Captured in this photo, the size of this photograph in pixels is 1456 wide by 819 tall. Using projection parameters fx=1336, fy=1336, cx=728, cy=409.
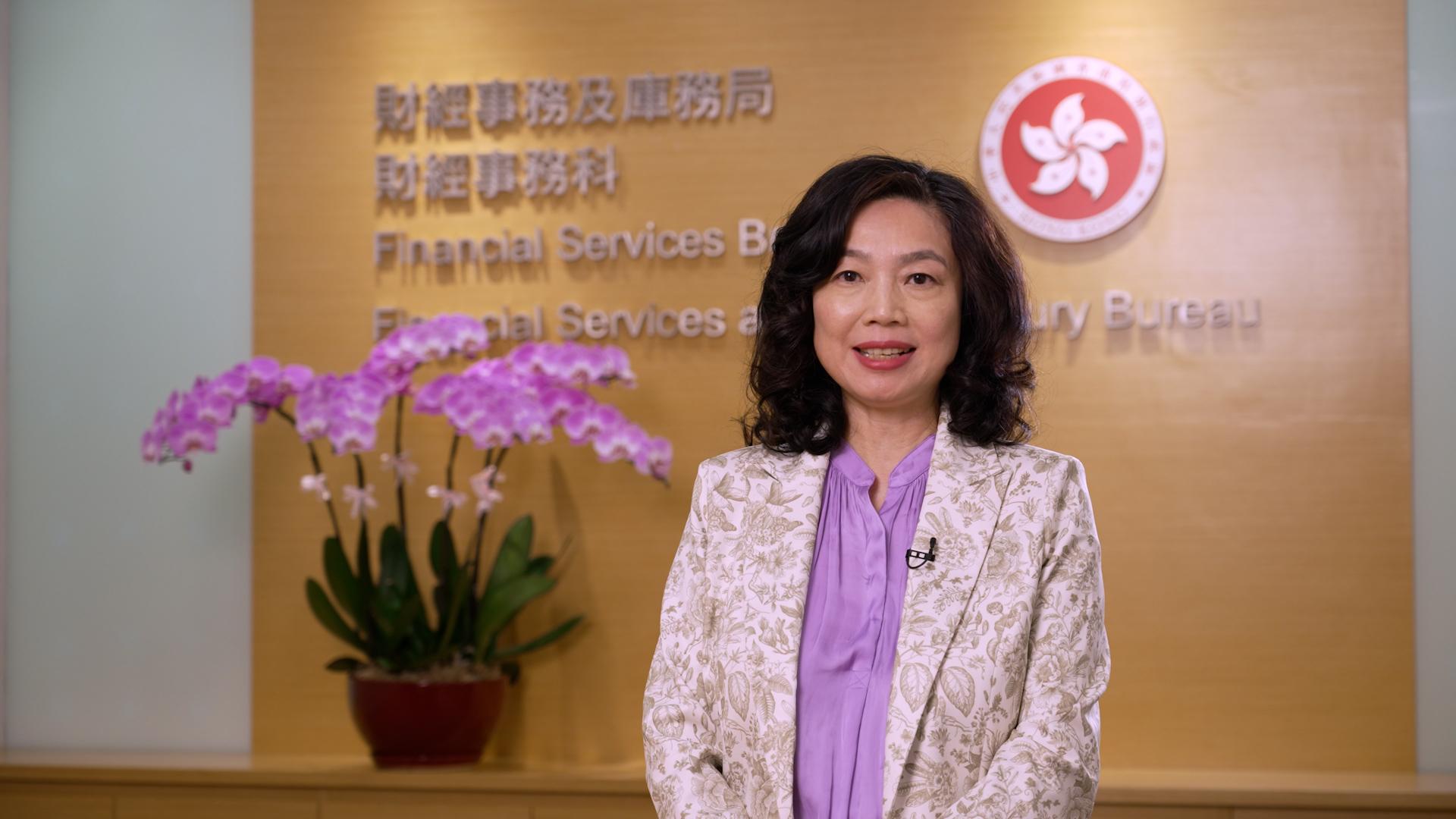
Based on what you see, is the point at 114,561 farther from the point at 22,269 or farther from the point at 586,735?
the point at 586,735

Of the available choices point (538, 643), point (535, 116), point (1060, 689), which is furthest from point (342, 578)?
point (1060, 689)

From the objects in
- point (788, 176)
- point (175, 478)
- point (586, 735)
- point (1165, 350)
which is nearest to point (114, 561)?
point (175, 478)

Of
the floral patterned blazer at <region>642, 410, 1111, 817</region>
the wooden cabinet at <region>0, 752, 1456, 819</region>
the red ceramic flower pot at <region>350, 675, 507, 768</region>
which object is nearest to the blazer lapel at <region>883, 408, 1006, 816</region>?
the floral patterned blazer at <region>642, 410, 1111, 817</region>

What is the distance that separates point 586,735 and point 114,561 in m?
1.46

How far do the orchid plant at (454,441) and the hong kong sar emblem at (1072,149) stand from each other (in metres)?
1.11

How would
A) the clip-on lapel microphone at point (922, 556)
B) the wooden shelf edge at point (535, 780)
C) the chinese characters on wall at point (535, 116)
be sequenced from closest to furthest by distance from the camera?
the clip-on lapel microphone at point (922, 556) → the wooden shelf edge at point (535, 780) → the chinese characters on wall at point (535, 116)

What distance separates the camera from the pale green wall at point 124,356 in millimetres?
3764

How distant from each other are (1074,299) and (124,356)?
265cm

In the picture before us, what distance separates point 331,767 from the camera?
3.37 metres

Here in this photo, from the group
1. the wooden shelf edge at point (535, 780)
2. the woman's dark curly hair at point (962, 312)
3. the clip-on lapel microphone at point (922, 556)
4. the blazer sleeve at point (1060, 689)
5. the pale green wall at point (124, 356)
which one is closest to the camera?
the blazer sleeve at point (1060, 689)

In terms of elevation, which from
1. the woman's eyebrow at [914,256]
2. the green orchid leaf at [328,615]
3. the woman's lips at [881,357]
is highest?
the woman's eyebrow at [914,256]

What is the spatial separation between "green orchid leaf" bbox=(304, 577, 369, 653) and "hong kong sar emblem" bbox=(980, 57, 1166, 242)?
1.98m

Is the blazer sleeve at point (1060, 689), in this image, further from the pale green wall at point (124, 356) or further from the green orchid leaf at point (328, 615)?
the pale green wall at point (124, 356)

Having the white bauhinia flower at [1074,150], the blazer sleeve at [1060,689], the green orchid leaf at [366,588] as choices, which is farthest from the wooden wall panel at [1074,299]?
the blazer sleeve at [1060,689]
